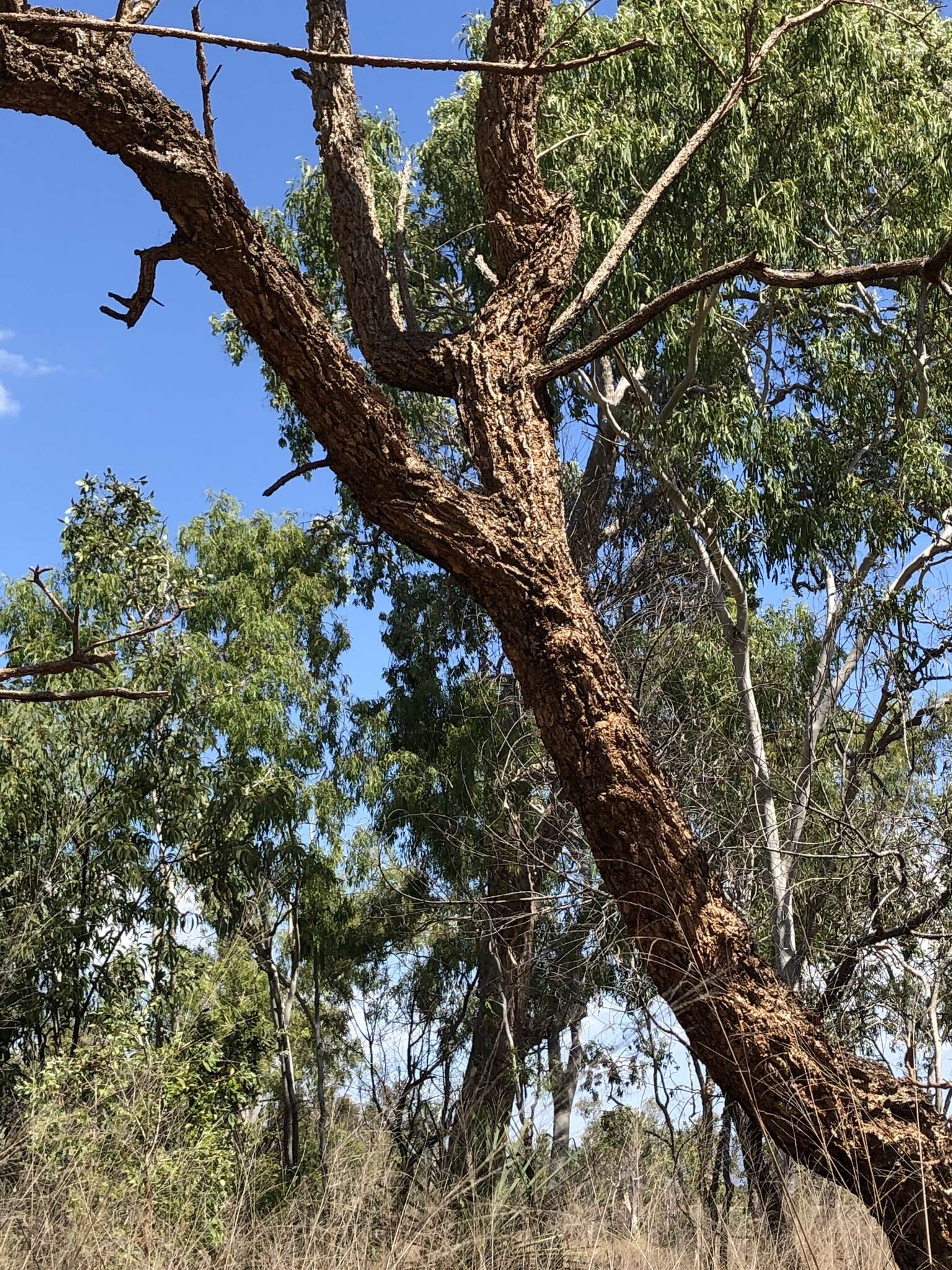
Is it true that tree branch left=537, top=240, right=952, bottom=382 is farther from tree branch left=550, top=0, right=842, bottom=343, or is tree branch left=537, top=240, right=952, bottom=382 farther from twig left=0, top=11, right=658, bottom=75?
twig left=0, top=11, right=658, bottom=75

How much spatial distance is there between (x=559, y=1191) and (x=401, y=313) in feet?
9.60

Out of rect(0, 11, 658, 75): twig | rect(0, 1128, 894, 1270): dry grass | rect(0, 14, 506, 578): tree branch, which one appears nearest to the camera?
rect(0, 11, 658, 75): twig

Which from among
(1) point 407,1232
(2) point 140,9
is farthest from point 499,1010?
(2) point 140,9

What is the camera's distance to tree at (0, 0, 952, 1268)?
108 inches

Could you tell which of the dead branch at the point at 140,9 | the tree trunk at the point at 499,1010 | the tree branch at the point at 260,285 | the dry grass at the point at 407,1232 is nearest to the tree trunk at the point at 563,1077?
the tree trunk at the point at 499,1010

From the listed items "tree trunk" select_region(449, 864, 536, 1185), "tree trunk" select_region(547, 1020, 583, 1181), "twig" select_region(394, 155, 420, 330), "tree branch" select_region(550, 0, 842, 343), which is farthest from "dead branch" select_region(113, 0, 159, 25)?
"tree trunk" select_region(547, 1020, 583, 1181)

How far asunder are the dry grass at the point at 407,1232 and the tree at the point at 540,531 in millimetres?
299

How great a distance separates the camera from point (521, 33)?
3727 millimetres

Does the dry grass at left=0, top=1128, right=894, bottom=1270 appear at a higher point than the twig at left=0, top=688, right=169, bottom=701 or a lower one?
lower

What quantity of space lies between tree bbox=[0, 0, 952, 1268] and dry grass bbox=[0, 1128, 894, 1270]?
30 centimetres

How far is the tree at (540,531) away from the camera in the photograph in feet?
8.98

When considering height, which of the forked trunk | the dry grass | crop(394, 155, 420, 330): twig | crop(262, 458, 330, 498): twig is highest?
crop(394, 155, 420, 330): twig

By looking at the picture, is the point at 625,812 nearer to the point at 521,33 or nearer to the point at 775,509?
the point at 521,33

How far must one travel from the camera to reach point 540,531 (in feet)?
10.2
